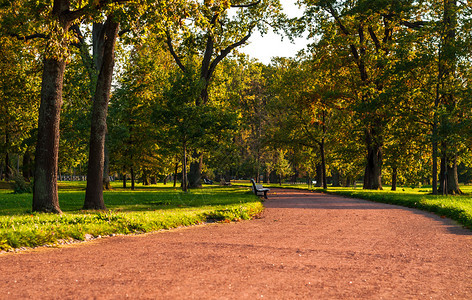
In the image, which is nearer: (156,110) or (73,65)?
(156,110)

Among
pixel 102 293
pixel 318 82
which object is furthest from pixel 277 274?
pixel 318 82

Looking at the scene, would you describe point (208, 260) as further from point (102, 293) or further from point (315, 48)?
point (315, 48)

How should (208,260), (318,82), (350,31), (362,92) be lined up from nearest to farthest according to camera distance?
(208,260) < (362,92) < (350,31) < (318,82)

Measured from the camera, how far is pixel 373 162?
36250 mm

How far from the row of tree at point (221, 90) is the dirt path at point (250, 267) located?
218 inches

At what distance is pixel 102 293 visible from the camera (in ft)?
15.7

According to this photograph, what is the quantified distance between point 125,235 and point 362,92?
81.2 ft

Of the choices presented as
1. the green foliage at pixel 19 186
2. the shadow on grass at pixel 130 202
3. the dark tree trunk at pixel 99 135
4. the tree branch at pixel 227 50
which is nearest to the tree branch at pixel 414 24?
the tree branch at pixel 227 50

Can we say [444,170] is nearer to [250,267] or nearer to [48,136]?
[48,136]

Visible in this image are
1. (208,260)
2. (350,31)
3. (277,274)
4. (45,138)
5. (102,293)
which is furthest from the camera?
(350,31)

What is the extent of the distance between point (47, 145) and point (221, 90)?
28.2 meters

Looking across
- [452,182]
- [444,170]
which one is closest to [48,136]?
[444,170]

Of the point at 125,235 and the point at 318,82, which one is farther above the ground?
the point at 318,82

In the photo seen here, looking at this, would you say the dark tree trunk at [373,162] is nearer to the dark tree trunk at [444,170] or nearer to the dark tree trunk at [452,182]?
the dark tree trunk at [452,182]
